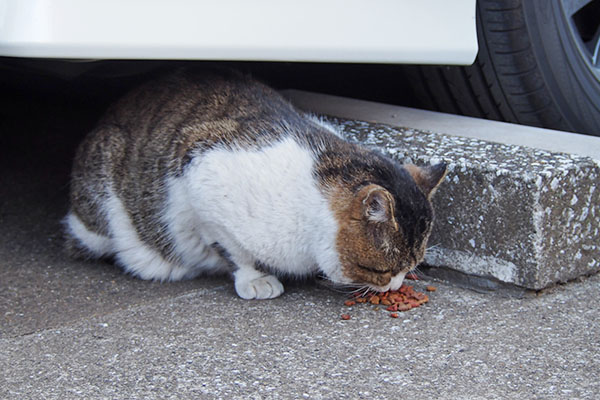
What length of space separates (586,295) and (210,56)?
1370 millimetres

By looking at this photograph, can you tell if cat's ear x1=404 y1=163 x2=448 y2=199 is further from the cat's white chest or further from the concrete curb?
the cat's white chest

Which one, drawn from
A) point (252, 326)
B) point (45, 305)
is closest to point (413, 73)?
point (252, 326)

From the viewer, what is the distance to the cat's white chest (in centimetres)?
236

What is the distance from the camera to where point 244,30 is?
7.64 ft

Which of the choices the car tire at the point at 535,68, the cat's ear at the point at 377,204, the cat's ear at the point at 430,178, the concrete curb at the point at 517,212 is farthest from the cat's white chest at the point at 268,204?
the car tire at the point at 535,68

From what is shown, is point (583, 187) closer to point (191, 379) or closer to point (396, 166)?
point (396, 166)

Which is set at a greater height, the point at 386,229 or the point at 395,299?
the point at 386,229

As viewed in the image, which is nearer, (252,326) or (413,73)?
(252,326)

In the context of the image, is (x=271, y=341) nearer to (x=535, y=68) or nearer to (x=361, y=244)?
(x=361, y=244)

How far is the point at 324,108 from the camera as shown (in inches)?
126

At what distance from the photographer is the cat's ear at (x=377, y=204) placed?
86.1 inches

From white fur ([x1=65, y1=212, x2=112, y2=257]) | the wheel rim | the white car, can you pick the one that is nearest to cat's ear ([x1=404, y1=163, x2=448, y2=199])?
the white car

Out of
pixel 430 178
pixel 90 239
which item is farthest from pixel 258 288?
pixel 90 239

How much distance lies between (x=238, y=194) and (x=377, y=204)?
46 centimetres
